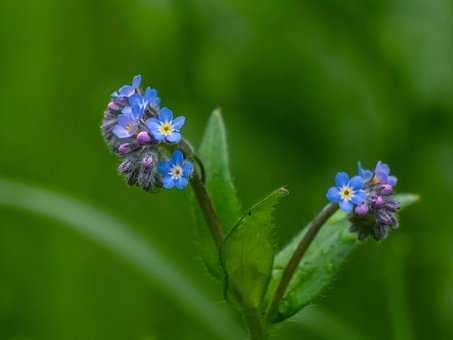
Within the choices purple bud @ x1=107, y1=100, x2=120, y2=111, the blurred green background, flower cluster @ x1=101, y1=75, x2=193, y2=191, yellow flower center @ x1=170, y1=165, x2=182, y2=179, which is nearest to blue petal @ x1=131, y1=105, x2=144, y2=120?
flower cluster @ x1=101, y1=75, x2=193, y2=191

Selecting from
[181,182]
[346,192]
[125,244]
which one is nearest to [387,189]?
[346,192]

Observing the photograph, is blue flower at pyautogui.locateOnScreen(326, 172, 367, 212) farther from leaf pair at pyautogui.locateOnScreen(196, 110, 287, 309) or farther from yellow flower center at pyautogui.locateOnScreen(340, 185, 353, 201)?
leaf pair at pyautogui.locateOnScreen(196, 110, 287, 309)

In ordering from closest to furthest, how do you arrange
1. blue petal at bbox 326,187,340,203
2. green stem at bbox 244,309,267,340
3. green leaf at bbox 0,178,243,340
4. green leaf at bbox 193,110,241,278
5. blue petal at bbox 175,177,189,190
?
blue petal at bbox 175,177,189,190
blue petal at bbox 326,187,340,203
green stem at bbox 244,309,267,340
green leaf at bbox 193,110,241,278
green leaf at bbox 0,178,243,340

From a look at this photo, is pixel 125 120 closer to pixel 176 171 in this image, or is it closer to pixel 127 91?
pixel 127 91

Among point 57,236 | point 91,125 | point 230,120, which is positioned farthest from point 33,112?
point 230,120

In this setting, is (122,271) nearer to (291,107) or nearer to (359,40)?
(291,107)

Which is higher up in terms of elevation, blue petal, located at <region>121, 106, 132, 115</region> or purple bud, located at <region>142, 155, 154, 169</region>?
blue petal, located at <region>121, 106, 132, 115</region>
